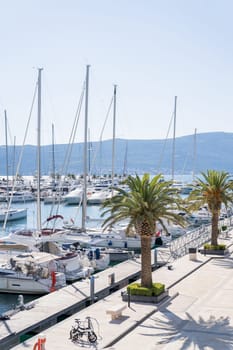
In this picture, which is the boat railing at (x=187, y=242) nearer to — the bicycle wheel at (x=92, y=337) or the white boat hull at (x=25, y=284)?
the white boat hull at (x=25, y=284)

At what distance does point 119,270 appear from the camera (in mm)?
36719

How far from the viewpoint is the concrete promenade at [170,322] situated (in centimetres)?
2025

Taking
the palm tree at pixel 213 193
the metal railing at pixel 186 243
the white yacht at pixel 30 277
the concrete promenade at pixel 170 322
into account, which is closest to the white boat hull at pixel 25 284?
the white yacht at pixel 30 277

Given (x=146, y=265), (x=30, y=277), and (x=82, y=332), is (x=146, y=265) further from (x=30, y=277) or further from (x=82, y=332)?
(x=30, y=277)

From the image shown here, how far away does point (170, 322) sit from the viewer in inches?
921

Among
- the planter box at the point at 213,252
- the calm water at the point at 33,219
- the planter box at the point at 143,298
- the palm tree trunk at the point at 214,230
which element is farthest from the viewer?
the palm tree trunk at the point at 214,230

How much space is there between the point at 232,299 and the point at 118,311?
7.00 m

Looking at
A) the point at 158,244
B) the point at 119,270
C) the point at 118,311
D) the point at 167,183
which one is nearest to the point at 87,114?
the point at 158,244

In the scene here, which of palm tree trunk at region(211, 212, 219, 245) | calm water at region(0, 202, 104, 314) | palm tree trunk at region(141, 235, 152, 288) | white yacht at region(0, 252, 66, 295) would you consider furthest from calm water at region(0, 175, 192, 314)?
palm tree trunk at region(211, 212, 219, 245)

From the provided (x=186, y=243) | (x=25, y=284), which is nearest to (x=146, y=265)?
(x=25, y=284)

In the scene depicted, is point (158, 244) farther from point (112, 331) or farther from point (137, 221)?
point (112, 331)

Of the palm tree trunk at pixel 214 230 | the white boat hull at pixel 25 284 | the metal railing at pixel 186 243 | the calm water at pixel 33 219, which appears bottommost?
the calm water at pixel 33 219

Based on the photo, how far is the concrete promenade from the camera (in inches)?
797

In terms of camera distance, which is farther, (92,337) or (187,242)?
(187,242)
